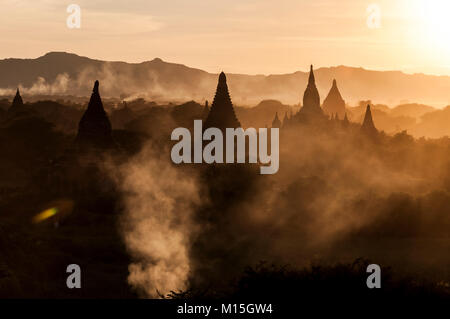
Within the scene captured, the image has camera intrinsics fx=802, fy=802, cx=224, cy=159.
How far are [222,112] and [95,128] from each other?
9565 mm

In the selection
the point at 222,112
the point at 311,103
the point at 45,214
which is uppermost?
the point at 311,103

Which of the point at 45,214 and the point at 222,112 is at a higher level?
the point at 222,112

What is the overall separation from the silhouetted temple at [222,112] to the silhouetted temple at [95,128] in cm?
754

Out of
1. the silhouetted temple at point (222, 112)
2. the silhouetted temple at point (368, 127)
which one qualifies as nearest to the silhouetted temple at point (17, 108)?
the silhouetted temple at point (222, 112)

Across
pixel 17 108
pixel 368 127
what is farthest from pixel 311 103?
pixel 17 108

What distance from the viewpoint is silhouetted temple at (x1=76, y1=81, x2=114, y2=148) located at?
5866 centimetres

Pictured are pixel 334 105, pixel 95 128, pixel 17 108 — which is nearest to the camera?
pixel 95 128

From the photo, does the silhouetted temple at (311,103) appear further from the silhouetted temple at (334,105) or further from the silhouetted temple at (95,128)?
the silhouetted temple at (95,128)

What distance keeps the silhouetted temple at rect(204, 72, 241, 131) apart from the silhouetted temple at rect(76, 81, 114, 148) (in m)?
7.54

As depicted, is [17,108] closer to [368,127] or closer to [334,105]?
[368,127]

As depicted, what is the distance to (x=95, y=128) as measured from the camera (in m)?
59.4
